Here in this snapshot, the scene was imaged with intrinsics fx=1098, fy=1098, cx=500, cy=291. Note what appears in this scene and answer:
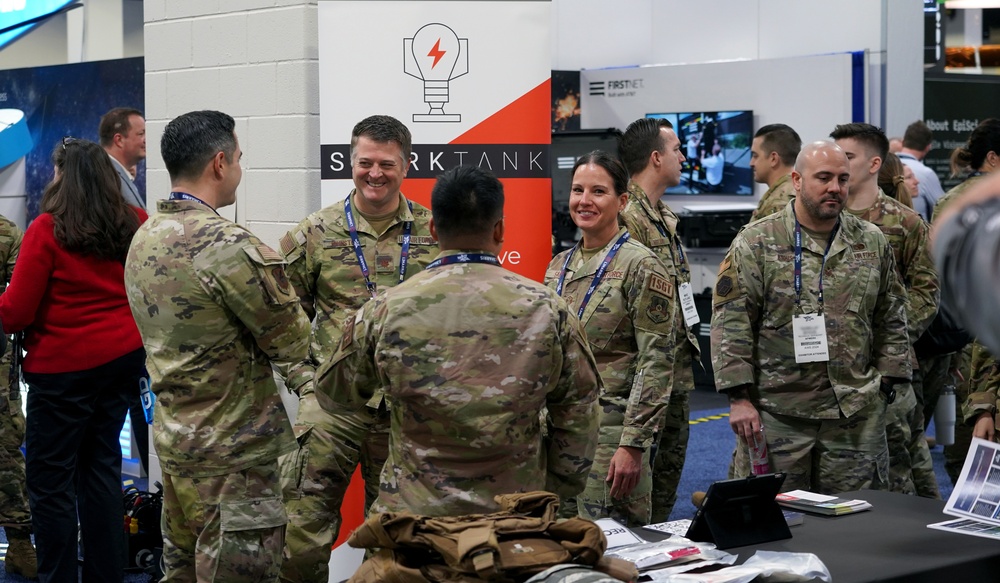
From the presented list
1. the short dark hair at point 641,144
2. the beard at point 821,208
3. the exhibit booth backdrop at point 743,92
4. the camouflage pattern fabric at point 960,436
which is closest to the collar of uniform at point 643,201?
the short dark hair at point 641,144

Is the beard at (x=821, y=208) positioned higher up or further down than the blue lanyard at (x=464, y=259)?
higher up

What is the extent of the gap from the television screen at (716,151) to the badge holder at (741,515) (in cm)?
717

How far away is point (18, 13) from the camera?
24.5 ft

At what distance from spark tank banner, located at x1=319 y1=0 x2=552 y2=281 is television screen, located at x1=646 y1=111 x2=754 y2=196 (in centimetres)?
599

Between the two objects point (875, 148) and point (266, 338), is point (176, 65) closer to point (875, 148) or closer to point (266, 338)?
point (266, 338)

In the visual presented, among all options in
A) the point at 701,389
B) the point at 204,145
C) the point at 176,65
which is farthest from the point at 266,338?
the point at 701,389

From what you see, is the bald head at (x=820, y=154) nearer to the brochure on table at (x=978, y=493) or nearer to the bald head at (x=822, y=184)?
the bald head at (x=822, y=184)

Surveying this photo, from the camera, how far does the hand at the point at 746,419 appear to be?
3.75 metres

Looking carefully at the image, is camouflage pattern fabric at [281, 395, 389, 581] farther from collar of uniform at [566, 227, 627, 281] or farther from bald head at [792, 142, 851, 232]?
bald head at [792, 142, 851, 232]

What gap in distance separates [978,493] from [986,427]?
636 millimetres

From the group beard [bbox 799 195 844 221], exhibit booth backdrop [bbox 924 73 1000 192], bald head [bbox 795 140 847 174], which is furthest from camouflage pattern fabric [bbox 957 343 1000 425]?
exhibit booth backdrop [bbox 924 73 1000 192]

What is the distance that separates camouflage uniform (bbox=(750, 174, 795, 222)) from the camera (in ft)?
16.7

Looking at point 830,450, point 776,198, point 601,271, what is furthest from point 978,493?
point 776,198

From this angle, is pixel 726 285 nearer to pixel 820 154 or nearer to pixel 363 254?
pixel 820 154
